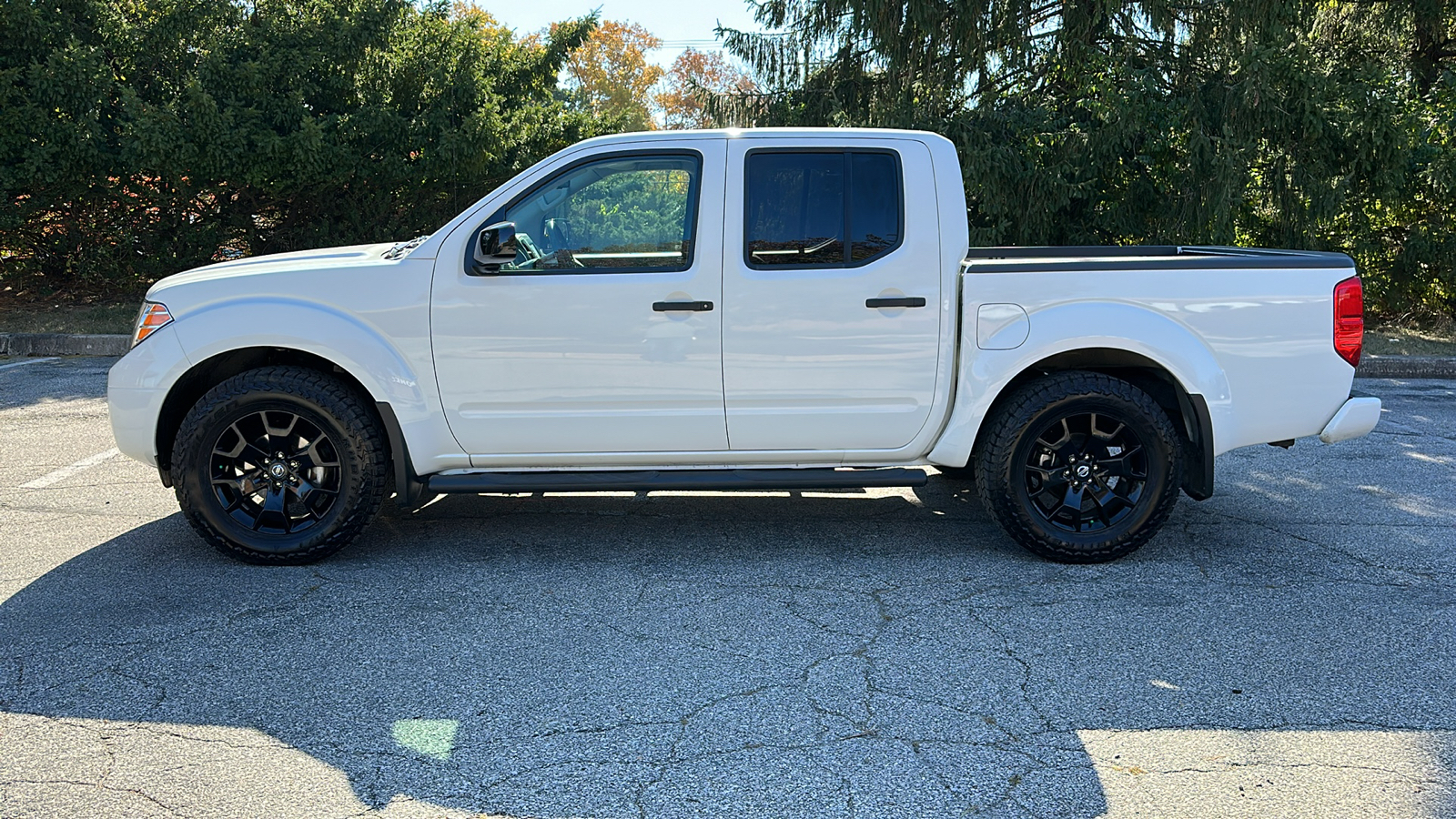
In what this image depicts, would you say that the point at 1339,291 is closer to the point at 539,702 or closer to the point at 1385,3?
the point at 539,702

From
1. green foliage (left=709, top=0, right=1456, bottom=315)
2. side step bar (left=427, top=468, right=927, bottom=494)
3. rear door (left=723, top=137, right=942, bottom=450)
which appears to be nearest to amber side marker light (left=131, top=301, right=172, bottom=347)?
side step bar (left=427, top=468, right=927, bottom=494)

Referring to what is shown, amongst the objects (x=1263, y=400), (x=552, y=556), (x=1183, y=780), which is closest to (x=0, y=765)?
(x=552, y=556)

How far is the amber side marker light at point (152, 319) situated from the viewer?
16.9 feet

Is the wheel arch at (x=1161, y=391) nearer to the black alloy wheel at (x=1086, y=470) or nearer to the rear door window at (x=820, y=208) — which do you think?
the black alloy wheel at (x=1086, y=470)

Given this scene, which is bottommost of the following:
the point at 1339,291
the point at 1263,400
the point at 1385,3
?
the point at 1263,400

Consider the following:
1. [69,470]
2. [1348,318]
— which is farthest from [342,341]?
[1348,318]

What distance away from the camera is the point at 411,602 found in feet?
15.5

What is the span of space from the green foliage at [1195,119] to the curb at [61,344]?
8.42 m

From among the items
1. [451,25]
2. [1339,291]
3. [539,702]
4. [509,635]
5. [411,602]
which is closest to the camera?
[539,702]

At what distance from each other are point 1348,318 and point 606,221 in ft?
10.6

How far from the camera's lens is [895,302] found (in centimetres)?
511

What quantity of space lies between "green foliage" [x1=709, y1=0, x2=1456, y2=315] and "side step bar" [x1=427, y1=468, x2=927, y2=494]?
312 inches

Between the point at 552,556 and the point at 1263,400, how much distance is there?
3218 millimetres

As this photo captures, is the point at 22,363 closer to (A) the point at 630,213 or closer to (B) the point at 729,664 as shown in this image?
(A) the point at 630,213
